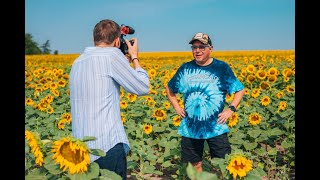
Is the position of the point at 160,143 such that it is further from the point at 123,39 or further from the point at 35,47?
the point at 35,47

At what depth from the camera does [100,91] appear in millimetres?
2379

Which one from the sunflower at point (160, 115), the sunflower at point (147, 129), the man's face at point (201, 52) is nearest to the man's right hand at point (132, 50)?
the man's face at point (201, 52)

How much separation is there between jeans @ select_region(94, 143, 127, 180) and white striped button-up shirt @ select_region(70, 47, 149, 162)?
31 millimetres

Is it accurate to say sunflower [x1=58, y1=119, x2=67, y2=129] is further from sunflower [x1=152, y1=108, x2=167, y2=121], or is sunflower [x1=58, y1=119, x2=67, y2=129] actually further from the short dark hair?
the short dark hair

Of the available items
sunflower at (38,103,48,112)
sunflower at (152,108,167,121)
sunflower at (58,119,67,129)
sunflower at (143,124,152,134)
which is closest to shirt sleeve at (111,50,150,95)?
sunflower at (143,124,152,134)

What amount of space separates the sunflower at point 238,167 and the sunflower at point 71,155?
1.00 m

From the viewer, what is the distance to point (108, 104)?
2.41 meters

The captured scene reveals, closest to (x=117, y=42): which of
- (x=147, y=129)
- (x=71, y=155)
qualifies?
(x=71, y=155)

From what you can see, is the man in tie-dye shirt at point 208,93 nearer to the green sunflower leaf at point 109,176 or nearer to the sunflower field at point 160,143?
the sunflower field at point 160,143

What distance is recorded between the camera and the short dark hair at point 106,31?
242cm

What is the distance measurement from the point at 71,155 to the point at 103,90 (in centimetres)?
49
